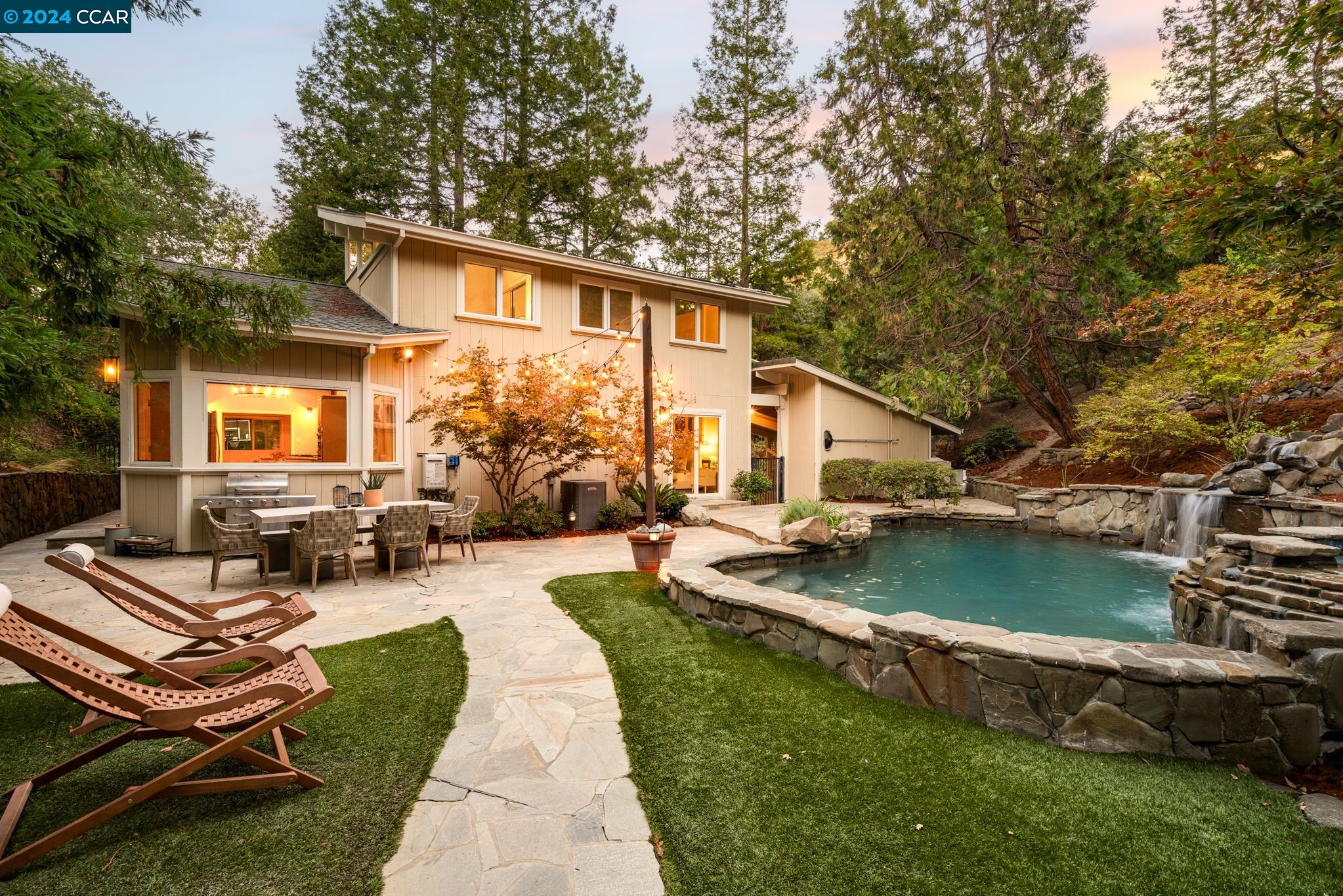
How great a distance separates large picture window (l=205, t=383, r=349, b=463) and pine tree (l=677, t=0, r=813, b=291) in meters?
13.5

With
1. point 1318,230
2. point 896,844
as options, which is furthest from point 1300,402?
point 896,844

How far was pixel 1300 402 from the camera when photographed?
11016 mm

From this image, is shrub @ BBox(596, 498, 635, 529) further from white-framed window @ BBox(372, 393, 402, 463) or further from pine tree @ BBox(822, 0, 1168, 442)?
pine tree @ BBox(822, 0, 1168, 442)

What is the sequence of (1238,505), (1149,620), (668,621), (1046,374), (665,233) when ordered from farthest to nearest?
(665,233) → (1046,374) → (1238,505) → (1149,620) → (668,621)

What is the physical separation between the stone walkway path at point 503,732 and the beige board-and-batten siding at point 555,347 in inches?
153

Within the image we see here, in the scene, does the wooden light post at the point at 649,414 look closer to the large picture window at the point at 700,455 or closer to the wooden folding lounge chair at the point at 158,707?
the wooden folding lounge chair at the point at 158,707

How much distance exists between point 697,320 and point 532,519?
20.0 ft

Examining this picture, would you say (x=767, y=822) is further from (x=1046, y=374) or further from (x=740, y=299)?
(x=1046, y=374)

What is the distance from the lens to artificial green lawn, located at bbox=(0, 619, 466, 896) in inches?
75.5

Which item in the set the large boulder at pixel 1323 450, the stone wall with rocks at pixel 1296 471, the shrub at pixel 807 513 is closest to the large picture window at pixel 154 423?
the shrub at pixel 807 513

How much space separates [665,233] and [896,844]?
19106 millimetres

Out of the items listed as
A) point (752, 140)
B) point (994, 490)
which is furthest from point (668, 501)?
point (752, 140)

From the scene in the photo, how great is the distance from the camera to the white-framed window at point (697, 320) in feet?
41.6

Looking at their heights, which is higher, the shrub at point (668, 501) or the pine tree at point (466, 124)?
the pine tree at point (466, 124)
